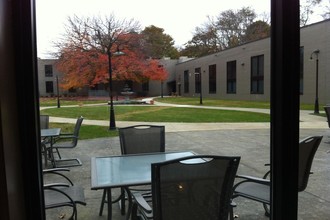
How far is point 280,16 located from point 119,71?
11.5 meters

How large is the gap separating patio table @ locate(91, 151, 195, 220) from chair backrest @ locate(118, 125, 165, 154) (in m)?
0.20

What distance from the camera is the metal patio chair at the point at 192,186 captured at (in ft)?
4.63

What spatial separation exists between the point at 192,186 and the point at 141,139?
4.59 feet

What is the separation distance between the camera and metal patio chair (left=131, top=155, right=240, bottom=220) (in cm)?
141

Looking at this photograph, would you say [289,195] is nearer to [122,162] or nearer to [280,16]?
[280,16]

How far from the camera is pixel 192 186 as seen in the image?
1.45 metres

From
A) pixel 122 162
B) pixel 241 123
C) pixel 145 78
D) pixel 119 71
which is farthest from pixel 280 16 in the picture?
pixel 145 78

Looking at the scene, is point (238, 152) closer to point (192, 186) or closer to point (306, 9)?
point (192, 186)

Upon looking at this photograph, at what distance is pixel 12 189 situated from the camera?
929 mm

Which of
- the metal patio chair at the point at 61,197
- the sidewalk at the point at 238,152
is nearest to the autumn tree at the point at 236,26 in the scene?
the sidewalk at the point at 238,152

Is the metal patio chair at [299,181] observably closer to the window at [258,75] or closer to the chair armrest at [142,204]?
the window at [258,75]

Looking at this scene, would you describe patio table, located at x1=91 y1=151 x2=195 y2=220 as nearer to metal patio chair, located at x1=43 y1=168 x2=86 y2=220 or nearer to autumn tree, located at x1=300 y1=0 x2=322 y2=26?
metal patio chair, located at x1=43 y1=168 x2=86 y2=220

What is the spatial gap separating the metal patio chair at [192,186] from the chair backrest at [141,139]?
4.29ft

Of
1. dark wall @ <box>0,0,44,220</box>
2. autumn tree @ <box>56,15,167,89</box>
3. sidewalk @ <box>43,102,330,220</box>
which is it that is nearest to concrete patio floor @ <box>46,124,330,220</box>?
sidewalk @ <box>43,102,330,220</box>
